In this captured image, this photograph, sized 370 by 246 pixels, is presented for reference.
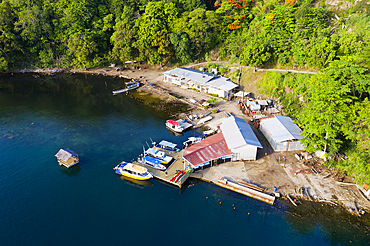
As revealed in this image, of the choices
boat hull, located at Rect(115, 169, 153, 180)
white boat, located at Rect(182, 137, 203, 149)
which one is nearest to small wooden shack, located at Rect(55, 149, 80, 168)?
boat hull, located at Rect(115, 169, 153, 180)

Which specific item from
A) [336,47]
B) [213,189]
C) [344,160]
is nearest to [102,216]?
[213,189]

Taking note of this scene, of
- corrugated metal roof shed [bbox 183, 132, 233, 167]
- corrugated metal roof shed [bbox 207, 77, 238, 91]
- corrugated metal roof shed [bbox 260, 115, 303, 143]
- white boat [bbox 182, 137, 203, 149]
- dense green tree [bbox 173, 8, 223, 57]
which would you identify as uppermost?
dense green tree [bbox 173, 8, 223, 57]

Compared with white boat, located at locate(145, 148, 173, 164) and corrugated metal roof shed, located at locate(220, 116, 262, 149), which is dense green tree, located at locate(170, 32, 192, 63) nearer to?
corrugated metal roof shed, located at locate(220, 116, 262, 149)

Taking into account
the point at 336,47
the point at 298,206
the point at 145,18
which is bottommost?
the point at 298,206

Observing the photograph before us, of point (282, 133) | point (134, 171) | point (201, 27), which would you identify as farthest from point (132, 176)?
point (201, 27)

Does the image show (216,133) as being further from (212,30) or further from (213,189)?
(212,30)
